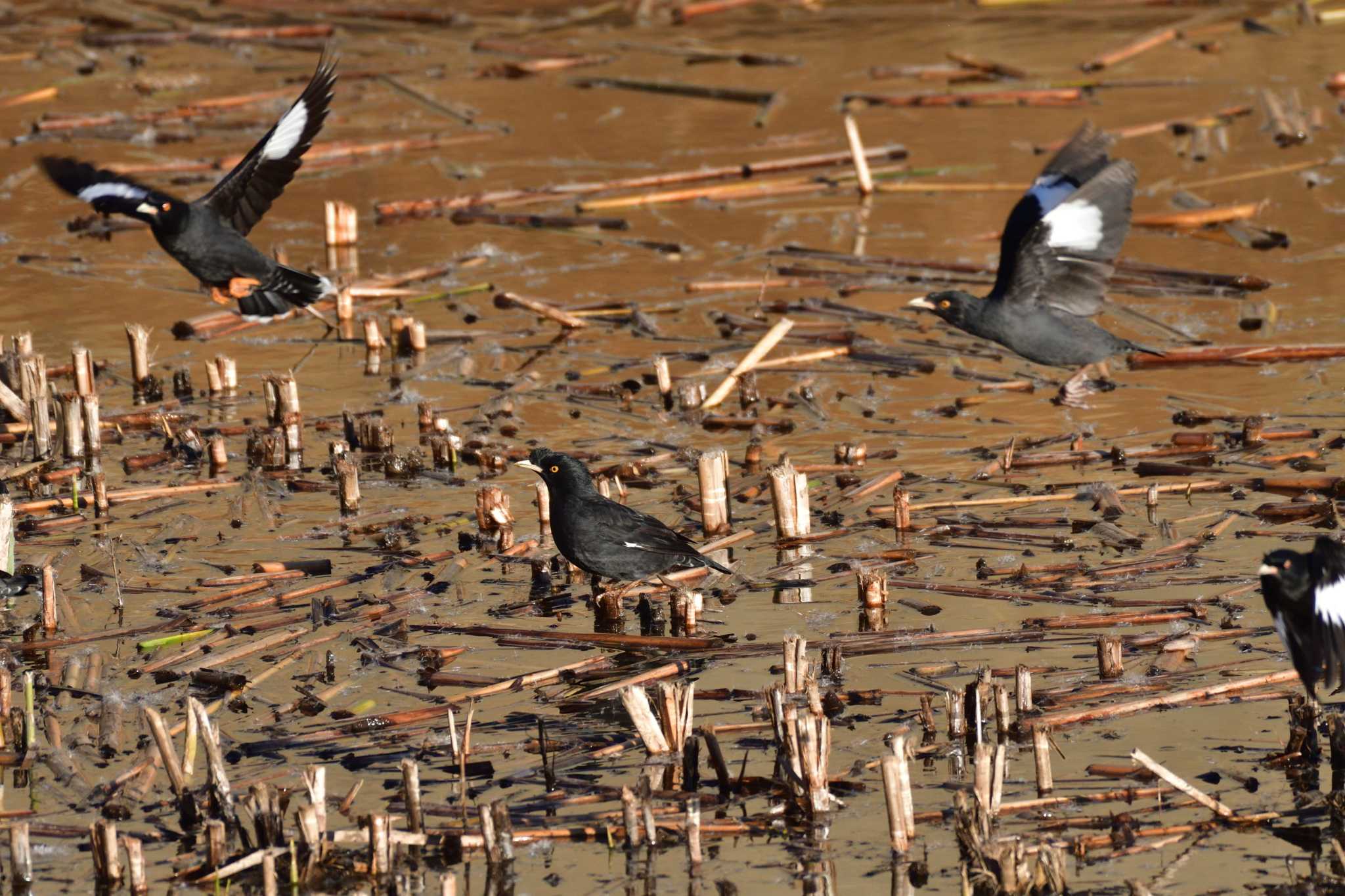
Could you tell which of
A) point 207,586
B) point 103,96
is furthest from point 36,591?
point 103,96

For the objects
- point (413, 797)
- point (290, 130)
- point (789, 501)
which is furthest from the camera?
point (290, 130)

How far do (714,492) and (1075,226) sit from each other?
9.51 ft

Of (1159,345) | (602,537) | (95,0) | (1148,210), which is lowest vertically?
(602,537)

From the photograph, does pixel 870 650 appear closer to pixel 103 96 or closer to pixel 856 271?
pixel 856 271

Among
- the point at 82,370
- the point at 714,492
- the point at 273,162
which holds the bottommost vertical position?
the point at 714,492

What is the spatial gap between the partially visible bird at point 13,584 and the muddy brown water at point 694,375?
0.13 metres

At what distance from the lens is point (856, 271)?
14031 mm

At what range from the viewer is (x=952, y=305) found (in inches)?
419

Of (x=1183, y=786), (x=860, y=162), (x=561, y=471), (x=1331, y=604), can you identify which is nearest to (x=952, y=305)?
(x=561, y=471)

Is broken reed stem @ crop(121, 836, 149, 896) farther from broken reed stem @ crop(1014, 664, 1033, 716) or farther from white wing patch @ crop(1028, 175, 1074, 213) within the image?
white wing patch @ crop(1028, 175, 1074, 213)

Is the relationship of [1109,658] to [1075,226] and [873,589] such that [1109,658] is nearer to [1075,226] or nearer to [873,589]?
[873,589]

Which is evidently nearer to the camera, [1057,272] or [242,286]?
[1057,272]

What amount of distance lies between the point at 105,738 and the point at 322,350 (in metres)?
6.30

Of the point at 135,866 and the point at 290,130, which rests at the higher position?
the point at 290,130
